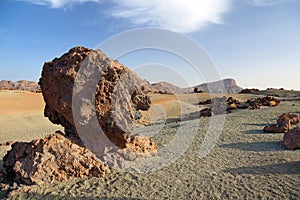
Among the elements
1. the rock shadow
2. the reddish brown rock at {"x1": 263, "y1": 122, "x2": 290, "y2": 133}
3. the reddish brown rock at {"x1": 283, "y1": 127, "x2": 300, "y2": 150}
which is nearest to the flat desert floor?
the rock shadow

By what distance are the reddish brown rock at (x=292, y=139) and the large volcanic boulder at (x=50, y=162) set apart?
593 centimetres

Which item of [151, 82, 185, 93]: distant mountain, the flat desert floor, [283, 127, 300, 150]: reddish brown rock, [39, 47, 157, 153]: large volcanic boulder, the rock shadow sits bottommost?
the flat desert floor

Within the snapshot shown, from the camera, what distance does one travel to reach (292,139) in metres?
8.56

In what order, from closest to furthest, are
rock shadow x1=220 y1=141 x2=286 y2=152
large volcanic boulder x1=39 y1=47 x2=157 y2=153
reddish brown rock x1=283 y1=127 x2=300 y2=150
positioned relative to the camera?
large volcanic boulder x1=39 y1=47 x2=157 y2=153
reddish brown rock x1=283 y1=127 x2=300 y2=150
rock shadow x1=220 y1=141 x2=286 y2=152

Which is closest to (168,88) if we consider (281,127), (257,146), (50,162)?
(281,127)

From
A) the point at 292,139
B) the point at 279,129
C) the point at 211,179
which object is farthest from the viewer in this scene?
the point at 279,129

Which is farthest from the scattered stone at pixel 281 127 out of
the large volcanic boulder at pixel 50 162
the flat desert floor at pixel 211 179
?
the large volcanic boulder at pixel 50 162

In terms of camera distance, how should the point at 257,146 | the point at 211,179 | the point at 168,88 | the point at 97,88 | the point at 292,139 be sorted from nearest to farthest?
the point at 211,179 < the point at 97,88 < the point at 292,139 < the point at 257,146 < the point at 168,88

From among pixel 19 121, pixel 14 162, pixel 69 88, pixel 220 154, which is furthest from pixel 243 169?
pixel 19 121

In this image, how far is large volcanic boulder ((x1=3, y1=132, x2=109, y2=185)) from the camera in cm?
622

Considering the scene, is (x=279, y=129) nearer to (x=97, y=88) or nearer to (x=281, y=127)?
(x=281, y=127)

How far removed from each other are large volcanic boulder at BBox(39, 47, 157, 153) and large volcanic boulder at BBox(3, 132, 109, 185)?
2.55ft

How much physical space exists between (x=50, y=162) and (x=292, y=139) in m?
7.43

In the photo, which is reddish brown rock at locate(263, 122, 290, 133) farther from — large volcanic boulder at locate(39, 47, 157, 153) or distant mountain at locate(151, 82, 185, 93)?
distant mountain at locate(151, 82, 185, 93)
